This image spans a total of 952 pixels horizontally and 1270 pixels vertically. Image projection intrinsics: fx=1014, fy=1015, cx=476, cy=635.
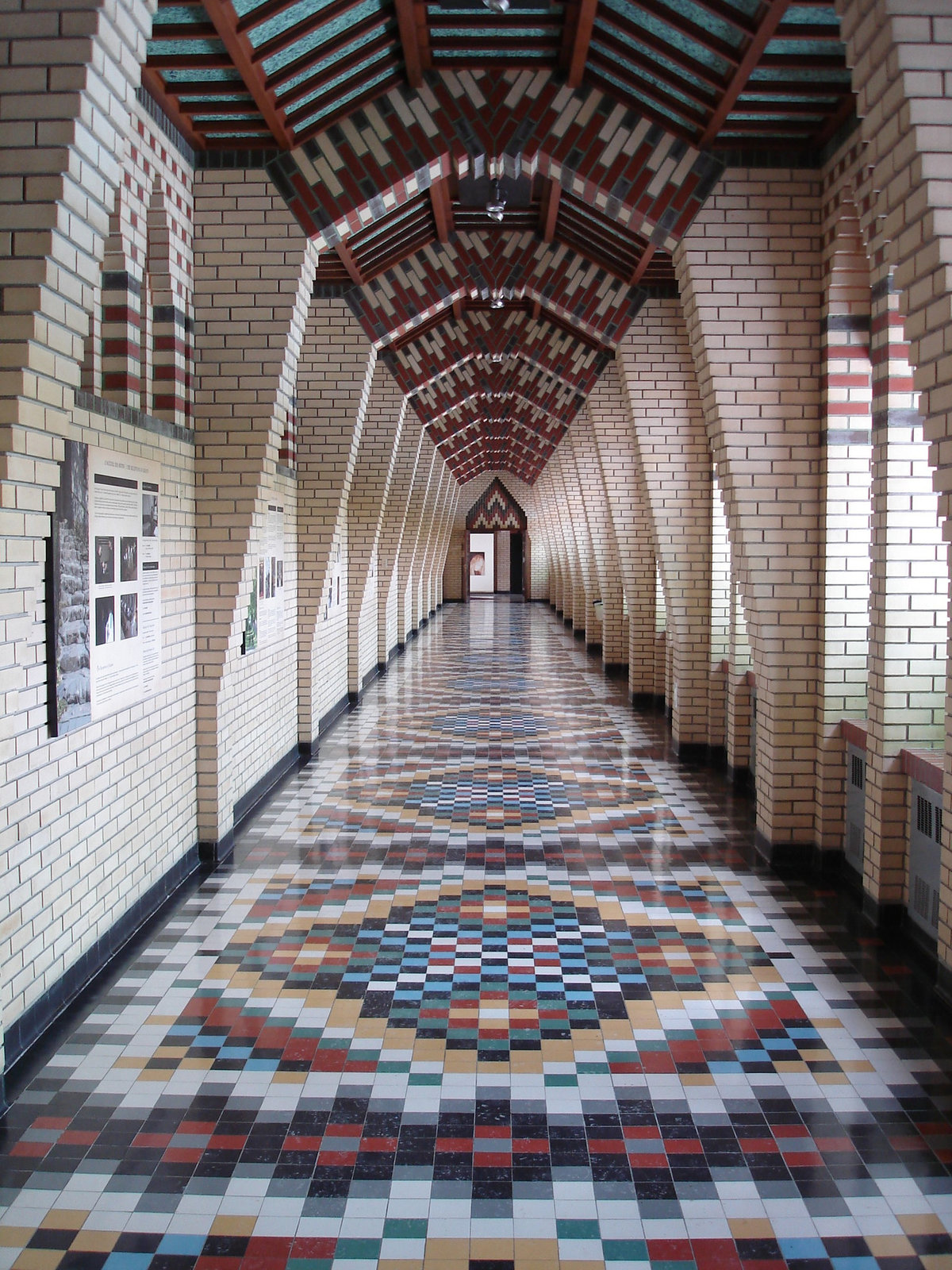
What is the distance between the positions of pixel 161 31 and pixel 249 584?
3276mm

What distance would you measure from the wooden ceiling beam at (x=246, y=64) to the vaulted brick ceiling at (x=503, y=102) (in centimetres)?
1

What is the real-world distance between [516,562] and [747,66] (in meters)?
38.3

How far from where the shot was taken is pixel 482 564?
43.6m

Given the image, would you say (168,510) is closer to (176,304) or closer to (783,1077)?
(176,304)

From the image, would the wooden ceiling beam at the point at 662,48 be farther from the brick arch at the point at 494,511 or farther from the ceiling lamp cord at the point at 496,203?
the brick arch at the point at 494,511

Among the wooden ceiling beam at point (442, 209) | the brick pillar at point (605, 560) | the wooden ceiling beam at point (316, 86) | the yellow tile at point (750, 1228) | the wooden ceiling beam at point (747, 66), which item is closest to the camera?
the yellow tile at point (750, 1228)

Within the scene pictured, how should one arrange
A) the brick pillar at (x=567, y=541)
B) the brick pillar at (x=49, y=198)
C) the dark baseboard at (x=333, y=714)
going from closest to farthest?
the brick pillar at (x=49, y=198) < the dark baseboard at (x=333, y=714) < the brick pillar at (x=567, y=541)

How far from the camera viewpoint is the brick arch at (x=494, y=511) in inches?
1467

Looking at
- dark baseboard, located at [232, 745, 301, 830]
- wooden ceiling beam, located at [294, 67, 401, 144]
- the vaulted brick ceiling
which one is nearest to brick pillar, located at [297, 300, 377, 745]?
dark baseboard, located at [232, 745, 301, 830]

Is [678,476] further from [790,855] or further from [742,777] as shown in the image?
[790,855]

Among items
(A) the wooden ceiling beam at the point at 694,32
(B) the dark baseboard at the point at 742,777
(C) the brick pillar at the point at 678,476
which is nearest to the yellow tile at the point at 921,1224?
(A) the wooden ceiling beam at the point at 694,32

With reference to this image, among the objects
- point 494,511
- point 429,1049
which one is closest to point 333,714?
point 429,1049

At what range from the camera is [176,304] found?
240 inches

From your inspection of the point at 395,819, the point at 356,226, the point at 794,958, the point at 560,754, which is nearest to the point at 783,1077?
the point at 794,958
